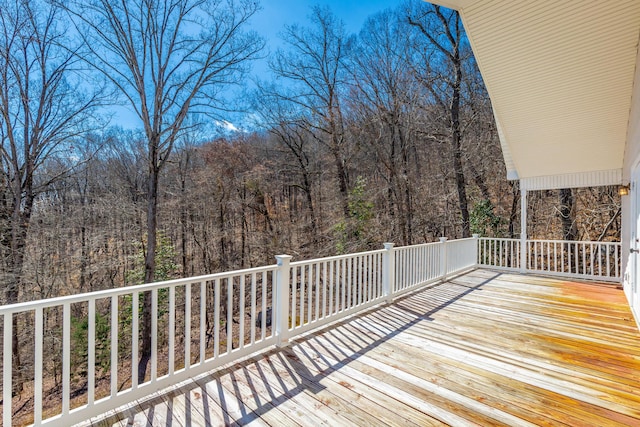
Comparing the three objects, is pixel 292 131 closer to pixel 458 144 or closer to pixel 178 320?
pixel 458 144

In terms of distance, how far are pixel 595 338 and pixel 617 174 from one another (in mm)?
4361

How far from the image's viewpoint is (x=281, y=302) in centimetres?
321

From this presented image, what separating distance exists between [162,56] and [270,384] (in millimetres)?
9244

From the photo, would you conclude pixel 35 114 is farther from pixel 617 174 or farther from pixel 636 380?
pixel 617 174

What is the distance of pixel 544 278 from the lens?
6750 mm

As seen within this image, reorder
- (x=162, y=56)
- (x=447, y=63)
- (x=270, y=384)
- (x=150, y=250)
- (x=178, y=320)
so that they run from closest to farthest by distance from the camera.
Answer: (x=270, y=384)
(x=162, y=56)
(x=150, y=250)
(x=447, y=63)
(x=178, y=320)

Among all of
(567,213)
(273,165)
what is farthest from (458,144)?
(273,165)

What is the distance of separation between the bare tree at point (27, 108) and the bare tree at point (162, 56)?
2.37 ft

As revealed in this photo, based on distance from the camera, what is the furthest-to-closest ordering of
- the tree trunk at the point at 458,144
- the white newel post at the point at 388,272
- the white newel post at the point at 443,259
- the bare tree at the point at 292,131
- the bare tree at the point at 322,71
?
the bare tree at the point at 292,131 → the bare tree at the point at 322,71 → the tree trunk at the point at 458,144 → the white newel post at the point at 443,259 → the white newel post at the point at 388,272

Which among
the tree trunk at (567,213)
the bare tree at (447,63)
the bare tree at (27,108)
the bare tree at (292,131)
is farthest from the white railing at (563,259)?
the bare tree at (27,108)

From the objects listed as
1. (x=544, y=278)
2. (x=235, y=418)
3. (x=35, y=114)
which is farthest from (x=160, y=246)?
(x=544, y=278)

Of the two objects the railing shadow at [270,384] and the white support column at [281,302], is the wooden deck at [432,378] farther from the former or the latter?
the white support column at [281,302]

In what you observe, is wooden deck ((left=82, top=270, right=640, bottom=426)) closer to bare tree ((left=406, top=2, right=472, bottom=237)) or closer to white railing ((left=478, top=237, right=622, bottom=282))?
white railing ((left=478, top=237, right=622, bottom=282))

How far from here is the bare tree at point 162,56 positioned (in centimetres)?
809
